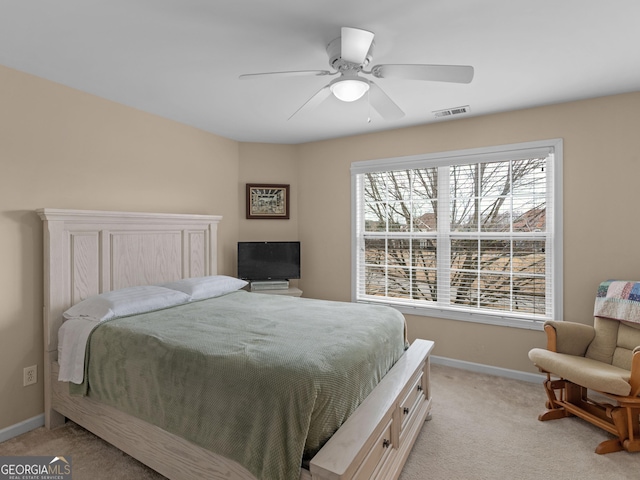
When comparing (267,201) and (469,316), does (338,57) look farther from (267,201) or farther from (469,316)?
(469,316)

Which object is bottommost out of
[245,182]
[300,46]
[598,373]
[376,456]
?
[376,456]

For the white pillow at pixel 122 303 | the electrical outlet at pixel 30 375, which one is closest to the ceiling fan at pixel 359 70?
the white pillow at pixel 122 303

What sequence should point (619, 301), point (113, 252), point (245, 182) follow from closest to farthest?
point (619, 301)
point (113, 252)
point (245, 182)

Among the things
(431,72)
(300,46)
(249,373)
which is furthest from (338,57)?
(249,373)

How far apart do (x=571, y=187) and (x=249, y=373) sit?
3.11 metres

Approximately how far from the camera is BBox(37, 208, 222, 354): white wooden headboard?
2521 mm

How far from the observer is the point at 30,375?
99.1 inches

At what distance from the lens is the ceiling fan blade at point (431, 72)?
1.78 metres

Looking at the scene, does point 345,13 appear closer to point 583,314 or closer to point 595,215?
point 595,215

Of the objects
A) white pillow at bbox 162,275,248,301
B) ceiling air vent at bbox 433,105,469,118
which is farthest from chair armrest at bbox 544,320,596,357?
white pillow at bbox 162,275,248,301

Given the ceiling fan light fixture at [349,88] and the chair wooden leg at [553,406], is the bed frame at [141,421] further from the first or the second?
the ceiling fan light fixture at [349,88]

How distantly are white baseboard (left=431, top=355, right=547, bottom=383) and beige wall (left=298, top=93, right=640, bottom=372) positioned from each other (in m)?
0.04

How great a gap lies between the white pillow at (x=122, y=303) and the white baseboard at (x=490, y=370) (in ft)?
8.75

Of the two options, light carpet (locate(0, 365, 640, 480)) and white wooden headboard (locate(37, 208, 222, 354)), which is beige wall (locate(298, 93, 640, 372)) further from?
white wooden headboard (locate(37, 208, 222, 354))
